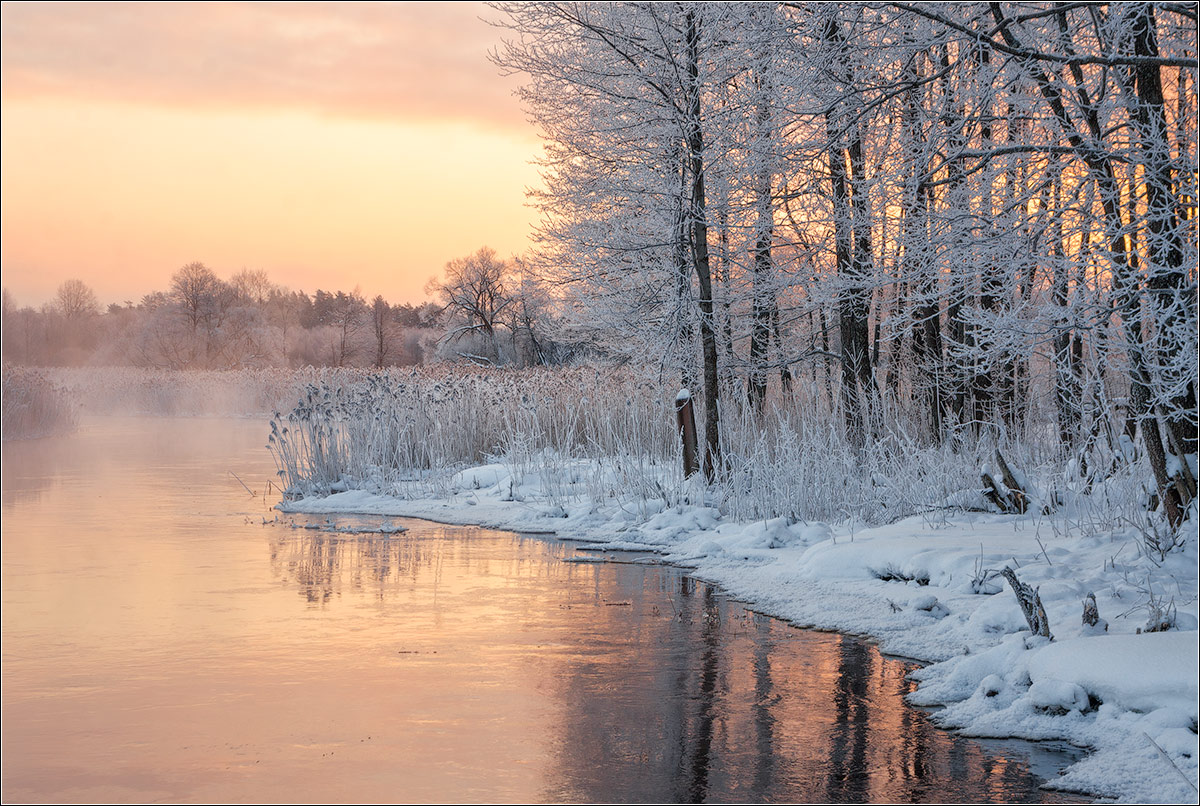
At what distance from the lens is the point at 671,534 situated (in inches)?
483

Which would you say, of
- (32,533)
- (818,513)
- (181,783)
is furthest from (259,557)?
(181,783)

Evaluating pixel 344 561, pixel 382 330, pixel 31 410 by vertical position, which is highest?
pixel 382 330

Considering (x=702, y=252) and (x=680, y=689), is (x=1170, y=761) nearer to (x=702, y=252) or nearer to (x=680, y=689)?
(x=680, y=689)

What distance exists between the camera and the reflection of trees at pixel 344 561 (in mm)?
9773

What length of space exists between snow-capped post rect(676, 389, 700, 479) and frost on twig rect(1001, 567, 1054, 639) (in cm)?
751

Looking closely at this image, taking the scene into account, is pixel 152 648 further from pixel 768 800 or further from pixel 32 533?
pixel 32 533

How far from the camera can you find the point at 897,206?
35.0 ft

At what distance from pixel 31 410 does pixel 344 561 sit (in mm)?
19158

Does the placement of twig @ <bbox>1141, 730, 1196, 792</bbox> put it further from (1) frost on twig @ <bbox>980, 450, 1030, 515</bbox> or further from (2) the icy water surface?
(1) frost on twig @ <bbox>980, 450, 1030, 515</bbox>

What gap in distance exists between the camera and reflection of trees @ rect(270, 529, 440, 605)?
385 inches

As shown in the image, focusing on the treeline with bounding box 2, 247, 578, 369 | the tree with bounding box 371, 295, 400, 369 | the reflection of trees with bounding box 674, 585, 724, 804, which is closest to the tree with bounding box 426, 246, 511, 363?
the treeline with bounding box 2, 247, 578, 369

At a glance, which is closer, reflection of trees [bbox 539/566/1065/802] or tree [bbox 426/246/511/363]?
reflection of trees [bbox 539/566/1065/802]

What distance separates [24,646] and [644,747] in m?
4.48

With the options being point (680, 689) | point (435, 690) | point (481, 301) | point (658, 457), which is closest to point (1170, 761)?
point (680, 689)
